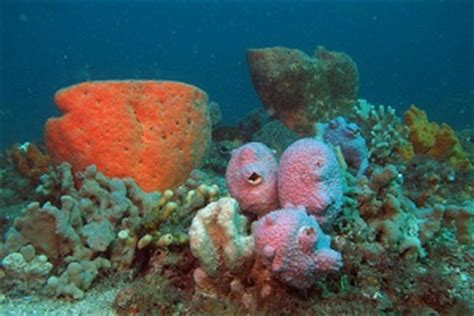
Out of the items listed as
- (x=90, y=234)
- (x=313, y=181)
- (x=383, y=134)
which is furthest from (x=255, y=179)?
(x=383, y=134)

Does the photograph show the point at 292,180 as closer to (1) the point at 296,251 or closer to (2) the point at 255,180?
(2) the point at 255,180

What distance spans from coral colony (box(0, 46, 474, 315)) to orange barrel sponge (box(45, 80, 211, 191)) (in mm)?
15

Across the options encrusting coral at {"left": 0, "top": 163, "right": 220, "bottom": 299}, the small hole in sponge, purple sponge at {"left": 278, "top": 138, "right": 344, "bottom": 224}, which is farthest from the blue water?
purple sponge at {"left": 278, "top": 138, "right": 344, "bottom": 224}

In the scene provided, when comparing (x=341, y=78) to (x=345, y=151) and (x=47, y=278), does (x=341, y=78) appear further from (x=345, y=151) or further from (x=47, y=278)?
(x=47, y=278)

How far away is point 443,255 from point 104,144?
12.8 feet

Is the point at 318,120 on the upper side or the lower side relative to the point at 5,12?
lower

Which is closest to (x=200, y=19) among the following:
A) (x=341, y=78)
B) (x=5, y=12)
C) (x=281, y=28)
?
(x=281, y=28)

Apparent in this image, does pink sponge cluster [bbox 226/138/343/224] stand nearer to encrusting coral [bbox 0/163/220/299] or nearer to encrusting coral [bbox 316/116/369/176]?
encrusting coral [bbox 0/163/220/299]

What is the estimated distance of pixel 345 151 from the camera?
4621mm

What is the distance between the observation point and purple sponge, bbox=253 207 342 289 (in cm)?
270

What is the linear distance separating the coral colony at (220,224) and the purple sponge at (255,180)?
12mm

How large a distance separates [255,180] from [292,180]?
1.27 feet

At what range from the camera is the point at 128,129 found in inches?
194

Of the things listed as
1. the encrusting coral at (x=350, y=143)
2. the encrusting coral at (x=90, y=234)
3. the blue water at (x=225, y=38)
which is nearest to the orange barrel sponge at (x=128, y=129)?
the encrusting coral at (x=90, y=234)
